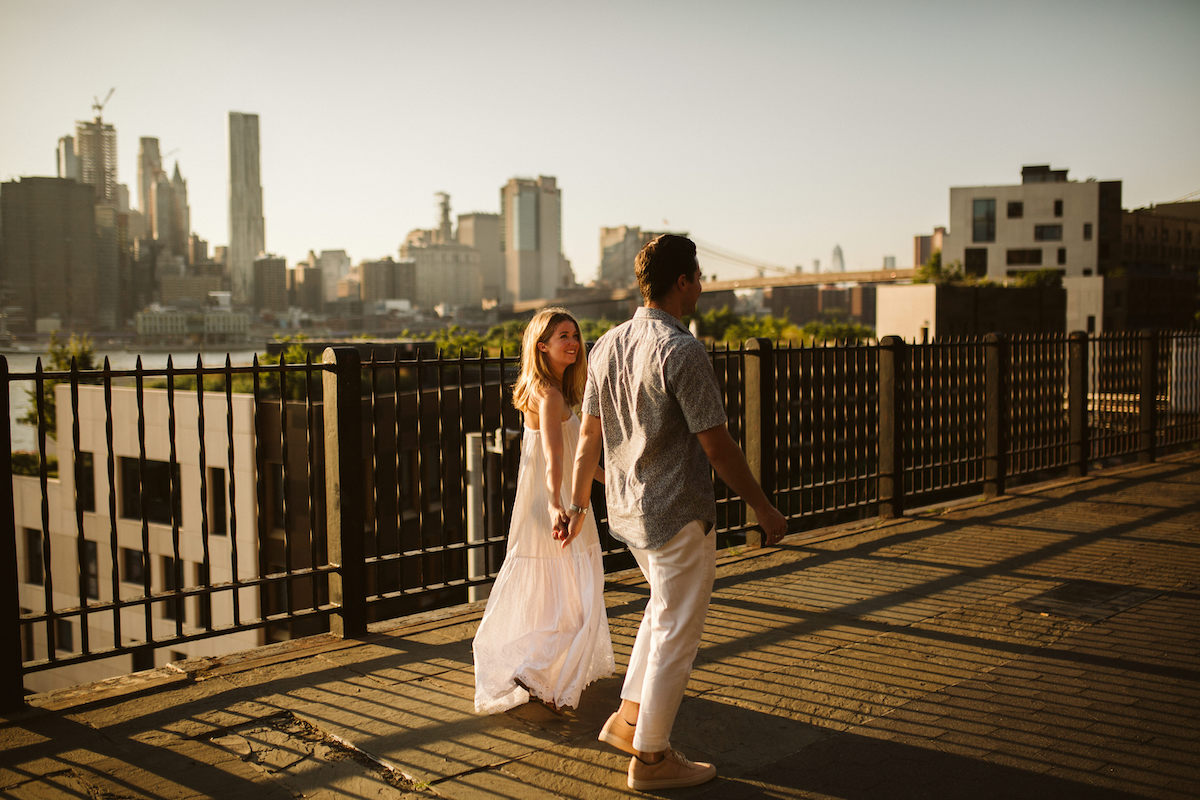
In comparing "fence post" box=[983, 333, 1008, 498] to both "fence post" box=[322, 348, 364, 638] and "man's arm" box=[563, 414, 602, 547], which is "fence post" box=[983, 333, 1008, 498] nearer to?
"fence post" box=[322, 348, 364, 638]

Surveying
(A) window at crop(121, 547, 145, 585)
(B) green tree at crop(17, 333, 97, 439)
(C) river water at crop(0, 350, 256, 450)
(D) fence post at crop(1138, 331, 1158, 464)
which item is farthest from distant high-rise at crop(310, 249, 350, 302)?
(D) fence post at crop(1138, 331, 1158, 464)

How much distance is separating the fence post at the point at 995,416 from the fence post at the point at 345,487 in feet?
21.7

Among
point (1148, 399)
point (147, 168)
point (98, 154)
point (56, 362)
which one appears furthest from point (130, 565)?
point (147, 168)

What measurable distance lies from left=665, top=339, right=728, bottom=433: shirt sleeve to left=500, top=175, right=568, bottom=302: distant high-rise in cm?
14378

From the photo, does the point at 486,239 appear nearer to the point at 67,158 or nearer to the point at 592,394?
the point at 67,158

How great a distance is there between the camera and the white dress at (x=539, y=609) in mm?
4168

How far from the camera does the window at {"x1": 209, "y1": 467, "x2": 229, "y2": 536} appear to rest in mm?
27219

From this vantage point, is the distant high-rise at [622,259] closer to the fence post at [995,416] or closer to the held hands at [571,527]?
the fence post at [995,416]

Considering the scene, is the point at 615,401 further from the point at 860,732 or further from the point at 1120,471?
the point at 1120,471

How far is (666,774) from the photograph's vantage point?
136 inches

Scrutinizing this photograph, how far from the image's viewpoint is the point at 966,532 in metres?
8.05

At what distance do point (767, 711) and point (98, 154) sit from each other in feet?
273

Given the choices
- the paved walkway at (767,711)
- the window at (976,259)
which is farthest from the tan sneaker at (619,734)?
the window at (976,259)

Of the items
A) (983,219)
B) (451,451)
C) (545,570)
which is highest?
(983,219)
